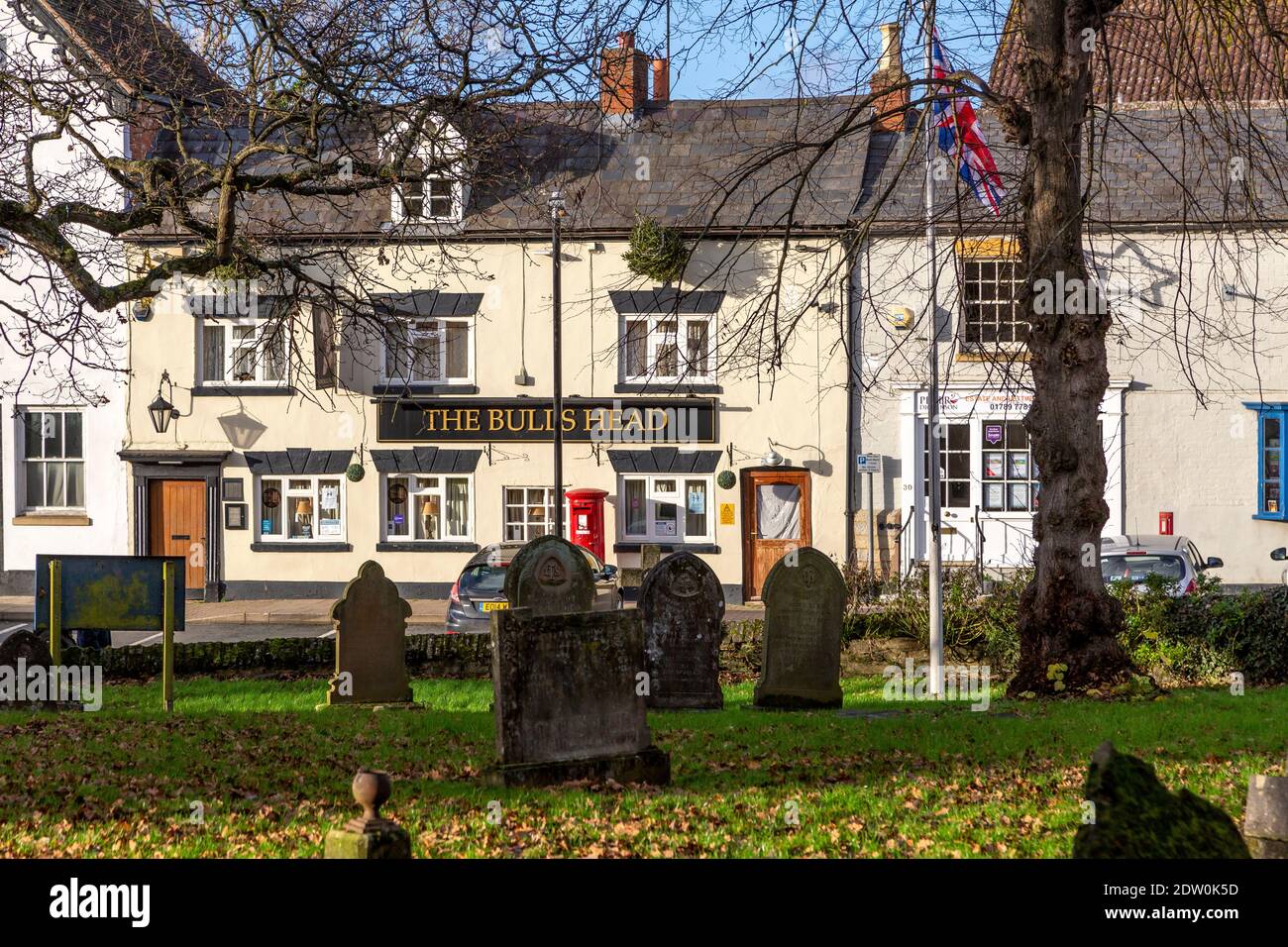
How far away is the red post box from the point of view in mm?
26203

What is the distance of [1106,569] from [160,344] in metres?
19.1

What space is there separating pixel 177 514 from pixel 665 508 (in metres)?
10.1

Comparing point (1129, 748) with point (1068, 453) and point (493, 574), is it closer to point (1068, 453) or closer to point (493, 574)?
point (1068, 453)

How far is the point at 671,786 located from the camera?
8695 millimetres

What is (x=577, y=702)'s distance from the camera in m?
8.74

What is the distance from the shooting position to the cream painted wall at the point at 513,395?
26.3m

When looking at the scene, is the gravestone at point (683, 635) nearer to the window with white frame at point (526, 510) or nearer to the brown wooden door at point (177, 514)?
the window with white frame at point (526, 510)

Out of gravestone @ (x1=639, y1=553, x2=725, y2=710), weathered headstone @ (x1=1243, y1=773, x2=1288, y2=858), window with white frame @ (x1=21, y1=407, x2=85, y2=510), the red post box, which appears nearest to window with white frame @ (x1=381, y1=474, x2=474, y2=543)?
the red post box

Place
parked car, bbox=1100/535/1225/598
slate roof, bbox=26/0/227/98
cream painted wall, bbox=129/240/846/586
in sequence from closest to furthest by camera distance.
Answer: slate roof, bbox=26/0/227/98
parked car, bbox=1100/535/1225/598
cream painted wall, bbox=129/240/846/586

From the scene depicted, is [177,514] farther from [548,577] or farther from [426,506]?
[548,577]

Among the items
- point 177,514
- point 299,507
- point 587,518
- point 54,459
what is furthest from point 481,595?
point 54,459

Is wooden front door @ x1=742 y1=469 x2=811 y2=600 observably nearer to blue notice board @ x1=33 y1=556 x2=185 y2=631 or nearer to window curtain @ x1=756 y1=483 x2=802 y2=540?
window curtain @ x1=756 y1=483 x2=802 y2=540

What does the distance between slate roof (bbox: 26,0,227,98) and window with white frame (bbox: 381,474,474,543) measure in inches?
476
